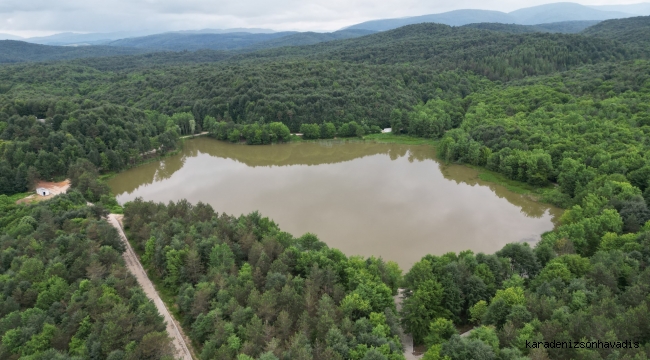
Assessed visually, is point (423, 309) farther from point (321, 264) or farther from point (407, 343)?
point (321, 264)

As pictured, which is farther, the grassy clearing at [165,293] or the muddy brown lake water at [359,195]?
the muddy brown lake water at [359,195]

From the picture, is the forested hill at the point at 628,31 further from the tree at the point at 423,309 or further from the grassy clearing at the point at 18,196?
the grassy clearing at the point at 18,196

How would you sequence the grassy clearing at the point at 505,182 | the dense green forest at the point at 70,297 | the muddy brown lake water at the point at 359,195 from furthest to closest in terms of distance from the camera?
the grassy clearing at the point at 505,182 → the muddy brown lake water at the point at 359,195 → the dense green forest at the point at 70,297

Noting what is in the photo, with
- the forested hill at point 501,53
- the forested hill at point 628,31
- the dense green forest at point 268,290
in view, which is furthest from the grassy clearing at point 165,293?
the forested hill at point 628,31

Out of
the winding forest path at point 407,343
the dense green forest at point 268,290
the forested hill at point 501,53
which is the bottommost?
the winding forest path at point 407,343


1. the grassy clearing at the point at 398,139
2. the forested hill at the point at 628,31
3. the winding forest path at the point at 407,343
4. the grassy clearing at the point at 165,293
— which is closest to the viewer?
the winding forest path at the point at 407,343

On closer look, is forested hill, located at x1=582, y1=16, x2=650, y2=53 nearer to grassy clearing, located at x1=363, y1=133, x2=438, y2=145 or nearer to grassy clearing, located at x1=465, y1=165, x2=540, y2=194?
grassy clearing, located at x1=363, y1=133, x2=438, y2=145

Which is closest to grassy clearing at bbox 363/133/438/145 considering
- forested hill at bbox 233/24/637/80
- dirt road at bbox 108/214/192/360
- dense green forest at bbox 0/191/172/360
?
forested hill at bbox 233/24/637/80
